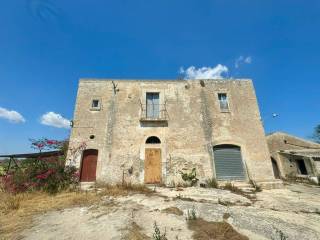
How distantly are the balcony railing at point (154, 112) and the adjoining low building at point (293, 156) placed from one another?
472 inches

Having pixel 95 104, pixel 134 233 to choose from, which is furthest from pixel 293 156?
pixel 134 233

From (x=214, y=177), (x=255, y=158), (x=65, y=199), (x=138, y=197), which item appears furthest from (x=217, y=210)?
(x=255, y=158)

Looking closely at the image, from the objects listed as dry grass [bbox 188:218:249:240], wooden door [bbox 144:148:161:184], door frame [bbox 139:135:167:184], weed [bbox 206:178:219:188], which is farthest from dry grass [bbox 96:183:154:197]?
dry grass [bbox 188:218:249:240]

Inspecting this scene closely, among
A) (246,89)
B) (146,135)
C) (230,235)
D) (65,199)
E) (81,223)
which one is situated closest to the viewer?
(230,235)

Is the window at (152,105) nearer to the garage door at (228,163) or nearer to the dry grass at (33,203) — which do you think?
the garage door at (228,163)

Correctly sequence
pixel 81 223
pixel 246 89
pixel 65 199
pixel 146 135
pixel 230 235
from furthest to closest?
pixel 246 89 < pixel 146 135 < pixel 65 199 < pixel 81 223 < pixel 230 235

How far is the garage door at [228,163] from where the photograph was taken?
436 inches

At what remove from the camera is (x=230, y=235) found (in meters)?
4.29

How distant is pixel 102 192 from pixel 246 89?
11.1 meters

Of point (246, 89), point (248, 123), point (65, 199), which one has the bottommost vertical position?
point (65, 199)

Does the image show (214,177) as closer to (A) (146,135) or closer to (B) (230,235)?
(A) (146,135)

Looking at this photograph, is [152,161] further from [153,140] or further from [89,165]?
[89,165]

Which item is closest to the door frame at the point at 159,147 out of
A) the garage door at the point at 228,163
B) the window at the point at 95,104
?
the garage door at the point at 228,163

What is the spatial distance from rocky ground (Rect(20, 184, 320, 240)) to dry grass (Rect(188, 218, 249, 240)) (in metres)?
0.05
